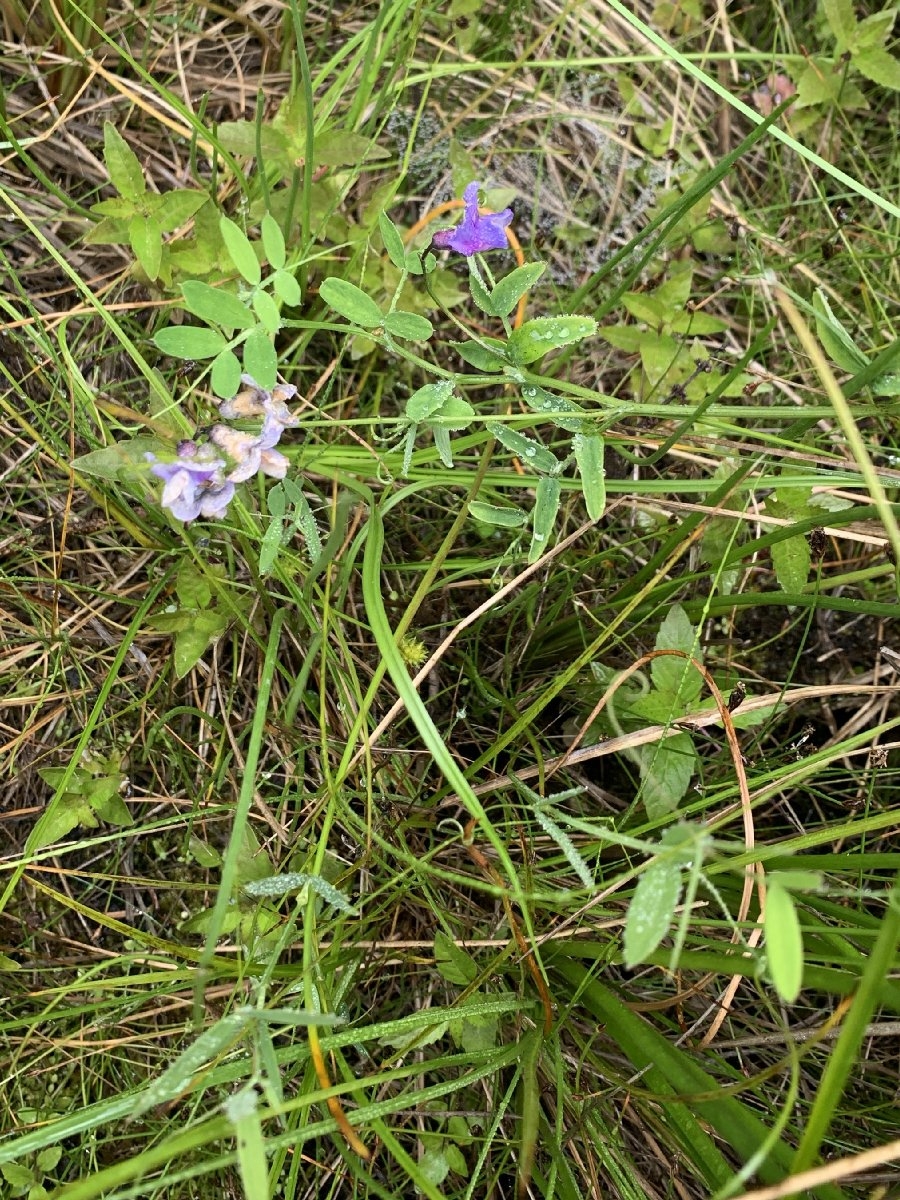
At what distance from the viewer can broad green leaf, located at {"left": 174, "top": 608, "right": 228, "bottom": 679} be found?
5.17 feet

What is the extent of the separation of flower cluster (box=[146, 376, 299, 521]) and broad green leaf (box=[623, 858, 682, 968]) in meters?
0.70

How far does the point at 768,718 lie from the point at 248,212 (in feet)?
4.50

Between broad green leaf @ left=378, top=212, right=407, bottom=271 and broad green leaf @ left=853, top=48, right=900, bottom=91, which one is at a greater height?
broad green leaf @ left=853, top=48, right=900, bottom=91

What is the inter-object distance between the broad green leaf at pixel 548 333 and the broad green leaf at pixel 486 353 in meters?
0.03

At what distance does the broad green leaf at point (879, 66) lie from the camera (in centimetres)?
196

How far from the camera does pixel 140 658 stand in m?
1.77

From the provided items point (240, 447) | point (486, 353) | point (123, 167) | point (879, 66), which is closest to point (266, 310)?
point (240, 447)

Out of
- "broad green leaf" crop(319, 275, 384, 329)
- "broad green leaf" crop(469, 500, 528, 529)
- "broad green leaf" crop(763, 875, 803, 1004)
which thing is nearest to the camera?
"broad green leaf" crop(763, 875, 803, 1004)

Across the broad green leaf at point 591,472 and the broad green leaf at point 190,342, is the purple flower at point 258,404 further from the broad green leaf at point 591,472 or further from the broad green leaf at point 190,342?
the broad green leaf at point 591,472

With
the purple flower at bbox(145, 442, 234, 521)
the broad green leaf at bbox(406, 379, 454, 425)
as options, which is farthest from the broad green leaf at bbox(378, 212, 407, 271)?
the purple flower at bbox(145, 442, 234, 521)

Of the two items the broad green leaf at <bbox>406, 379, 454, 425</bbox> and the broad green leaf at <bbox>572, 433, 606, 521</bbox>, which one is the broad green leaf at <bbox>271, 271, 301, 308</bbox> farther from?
the broad green leaf at <bbox>572, 433, 606, 521</bbox>

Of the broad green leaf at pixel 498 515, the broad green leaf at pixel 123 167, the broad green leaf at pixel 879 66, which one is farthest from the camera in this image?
the broad green leaf at pixel 879 66

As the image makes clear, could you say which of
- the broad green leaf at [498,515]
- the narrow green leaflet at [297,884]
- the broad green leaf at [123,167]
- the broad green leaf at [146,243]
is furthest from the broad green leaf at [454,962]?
the broad green leaf at [123,167]

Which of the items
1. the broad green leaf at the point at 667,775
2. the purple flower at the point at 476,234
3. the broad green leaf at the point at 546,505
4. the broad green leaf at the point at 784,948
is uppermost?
the purple flower at the point at 476,234
